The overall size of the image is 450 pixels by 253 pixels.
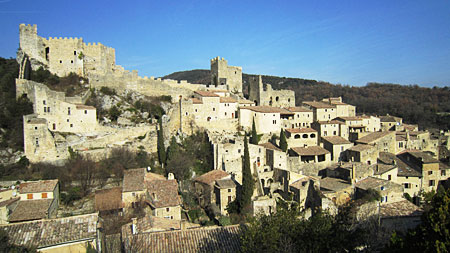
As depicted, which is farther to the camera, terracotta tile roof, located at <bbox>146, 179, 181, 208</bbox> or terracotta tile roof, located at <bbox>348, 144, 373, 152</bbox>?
terracotta tile roof, located at <bbox>348, 144, 373, 152</bbox>

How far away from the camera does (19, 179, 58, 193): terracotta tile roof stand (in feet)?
80.5

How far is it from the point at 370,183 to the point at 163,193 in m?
19.2

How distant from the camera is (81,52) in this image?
42625mm

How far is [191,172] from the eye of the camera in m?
32.8

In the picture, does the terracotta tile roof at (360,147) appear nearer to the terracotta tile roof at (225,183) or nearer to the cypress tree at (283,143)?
the cypress tree at (283,143)

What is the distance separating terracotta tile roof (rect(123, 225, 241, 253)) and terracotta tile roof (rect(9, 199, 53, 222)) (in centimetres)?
1093

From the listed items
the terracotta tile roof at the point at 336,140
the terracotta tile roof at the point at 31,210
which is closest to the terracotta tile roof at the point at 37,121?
the terracotta tile roof at the point at 31,210

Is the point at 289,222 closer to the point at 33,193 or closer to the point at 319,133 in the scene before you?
the point at 33,193

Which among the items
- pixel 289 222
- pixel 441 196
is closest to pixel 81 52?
pixel 289 222

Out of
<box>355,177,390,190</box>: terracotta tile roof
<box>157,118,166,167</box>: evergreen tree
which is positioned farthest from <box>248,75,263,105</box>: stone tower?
<box>355,177,390,190</box>: terracotta tile roof

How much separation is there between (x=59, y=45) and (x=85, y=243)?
3378cm

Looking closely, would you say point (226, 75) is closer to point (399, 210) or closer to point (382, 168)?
point (382, 168)

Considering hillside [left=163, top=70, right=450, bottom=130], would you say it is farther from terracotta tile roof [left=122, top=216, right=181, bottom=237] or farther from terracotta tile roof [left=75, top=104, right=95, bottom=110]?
terracotta tile roof [left=122, top=216, right=181, bottom=237]

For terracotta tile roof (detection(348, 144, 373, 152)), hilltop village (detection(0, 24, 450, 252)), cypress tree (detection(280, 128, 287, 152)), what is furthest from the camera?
cypress tree (detection(280, 128, 287, 152))
